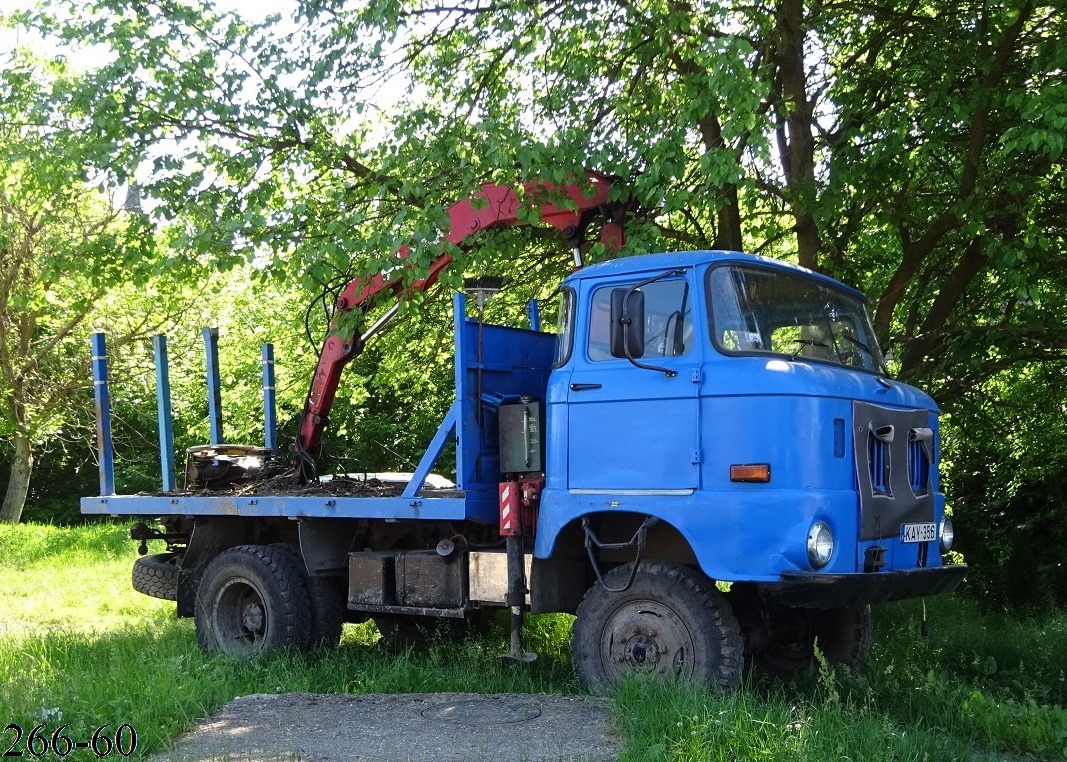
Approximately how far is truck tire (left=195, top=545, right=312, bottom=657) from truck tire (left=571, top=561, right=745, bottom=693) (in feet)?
8.41

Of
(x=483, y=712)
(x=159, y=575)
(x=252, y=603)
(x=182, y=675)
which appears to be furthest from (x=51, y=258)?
(x=483, y=712)

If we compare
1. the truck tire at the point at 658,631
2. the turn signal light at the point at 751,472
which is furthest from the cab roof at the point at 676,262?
the truck tire at the point at 658,631

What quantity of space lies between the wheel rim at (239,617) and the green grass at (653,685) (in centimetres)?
42

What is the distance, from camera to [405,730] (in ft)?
20.4

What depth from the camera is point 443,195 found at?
9109 millimetres

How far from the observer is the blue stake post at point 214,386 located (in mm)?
9906

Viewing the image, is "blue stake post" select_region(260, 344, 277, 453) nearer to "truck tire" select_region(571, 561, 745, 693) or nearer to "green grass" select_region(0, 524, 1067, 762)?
"green grass" select_region(0, 524, 1067, 762)

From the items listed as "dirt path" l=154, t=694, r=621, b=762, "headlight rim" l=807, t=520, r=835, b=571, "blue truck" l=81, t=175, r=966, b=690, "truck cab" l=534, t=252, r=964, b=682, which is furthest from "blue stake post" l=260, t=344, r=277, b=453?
"headlight rim" l=807, t=520, r=835, b=571

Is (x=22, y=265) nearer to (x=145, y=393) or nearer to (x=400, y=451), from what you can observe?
(x=145, y=393)

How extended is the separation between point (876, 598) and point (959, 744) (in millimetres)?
864

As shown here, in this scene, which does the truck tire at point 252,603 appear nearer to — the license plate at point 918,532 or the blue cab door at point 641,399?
the blue cab door at point 641,399

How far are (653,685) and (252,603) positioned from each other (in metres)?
3.86

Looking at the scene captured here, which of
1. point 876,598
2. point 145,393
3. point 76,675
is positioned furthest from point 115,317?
point 876,598

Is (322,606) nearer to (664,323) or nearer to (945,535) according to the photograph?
(664,323)
